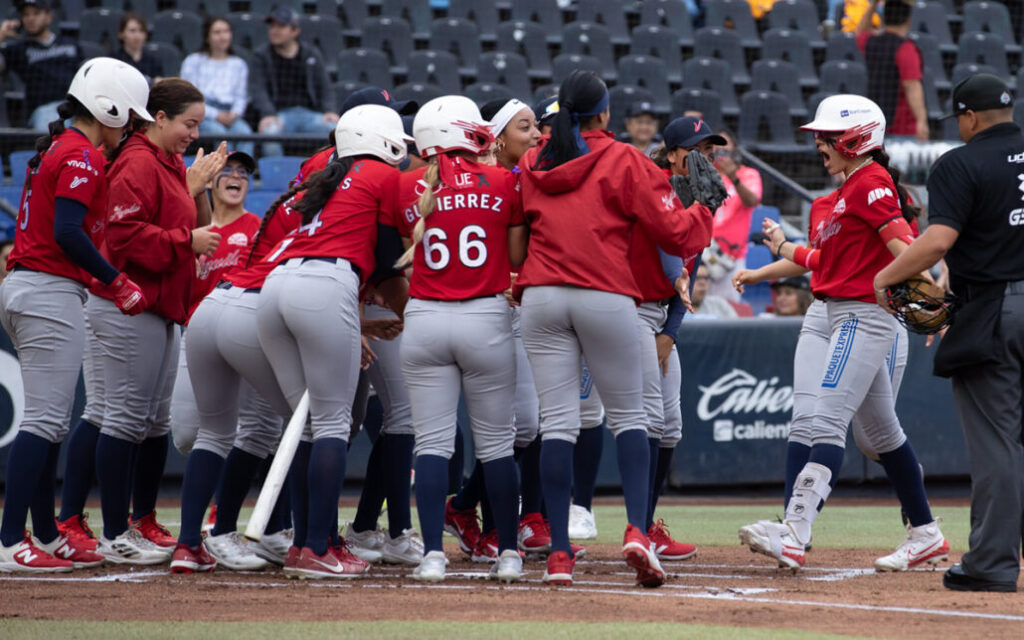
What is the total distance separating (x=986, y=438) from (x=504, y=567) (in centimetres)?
208

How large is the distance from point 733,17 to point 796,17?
0.93 metres

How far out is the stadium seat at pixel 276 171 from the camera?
482 inches

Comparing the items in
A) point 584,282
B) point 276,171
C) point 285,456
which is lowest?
point 285,456

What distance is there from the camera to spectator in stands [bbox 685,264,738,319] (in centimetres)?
1108

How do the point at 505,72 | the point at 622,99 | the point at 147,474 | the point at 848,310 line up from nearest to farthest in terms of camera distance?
the point at 848,310 → the point at 147,474 → the point at 622,99 → the point at 505,72

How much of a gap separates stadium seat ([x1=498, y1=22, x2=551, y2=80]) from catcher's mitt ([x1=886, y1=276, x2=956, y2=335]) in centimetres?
1034

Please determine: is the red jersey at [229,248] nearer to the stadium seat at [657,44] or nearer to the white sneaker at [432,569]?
the white sneaker at [432,569]

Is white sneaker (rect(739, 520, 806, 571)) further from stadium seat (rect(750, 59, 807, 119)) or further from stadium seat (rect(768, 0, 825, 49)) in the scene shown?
stadium seat (rect(768, 0, 825, 49))

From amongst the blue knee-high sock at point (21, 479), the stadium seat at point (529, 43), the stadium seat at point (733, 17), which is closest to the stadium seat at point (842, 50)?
the stadium seat at point (733, 17)

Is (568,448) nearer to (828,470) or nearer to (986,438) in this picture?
(828,470)

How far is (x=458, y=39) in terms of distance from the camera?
604 inches

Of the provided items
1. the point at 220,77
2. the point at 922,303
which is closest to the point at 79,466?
the point at 922,303

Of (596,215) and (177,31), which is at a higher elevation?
(177,31)

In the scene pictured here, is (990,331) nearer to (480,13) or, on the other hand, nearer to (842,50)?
(480,13)
